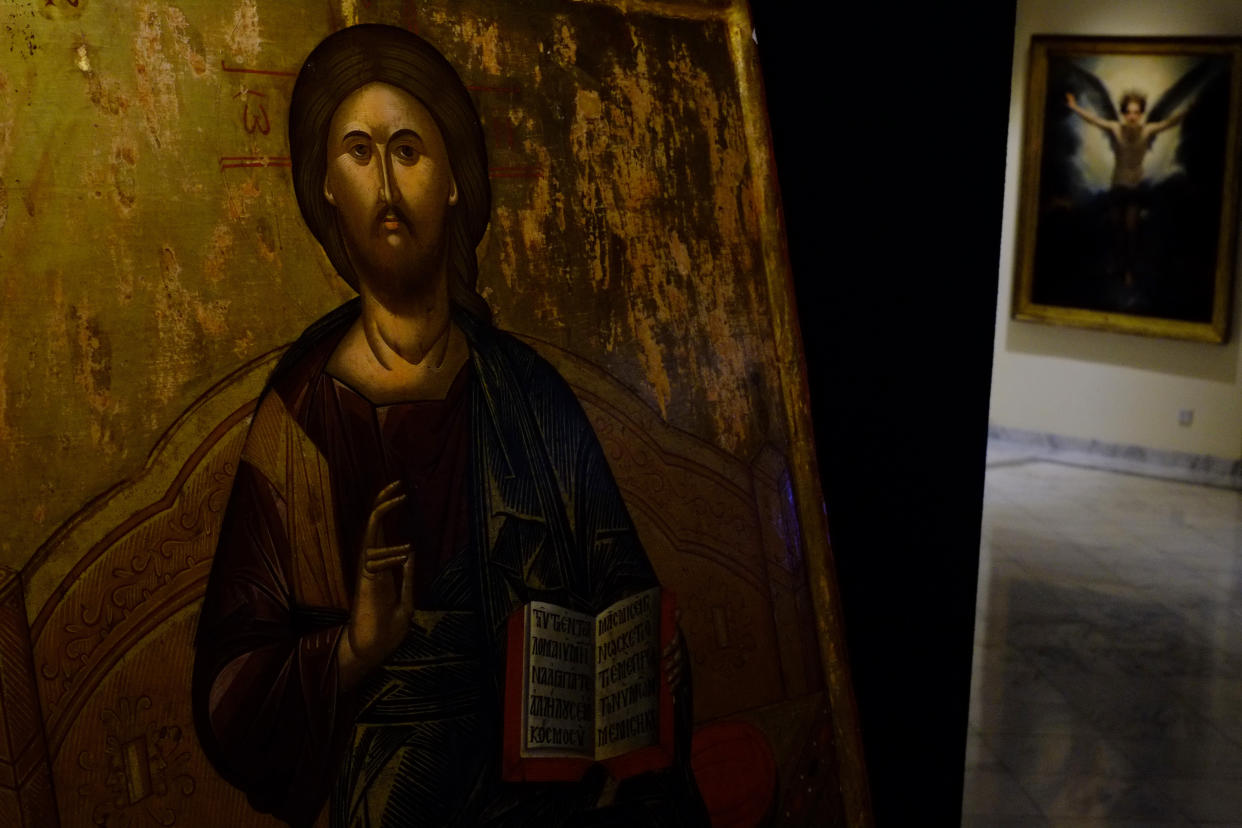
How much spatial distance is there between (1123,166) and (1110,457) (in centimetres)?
265

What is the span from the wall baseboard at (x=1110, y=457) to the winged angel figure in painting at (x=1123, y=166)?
4.37 feet

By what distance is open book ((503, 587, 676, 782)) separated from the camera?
9.90 ft

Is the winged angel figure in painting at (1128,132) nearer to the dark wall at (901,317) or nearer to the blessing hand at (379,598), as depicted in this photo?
the dark wall at (901,317)

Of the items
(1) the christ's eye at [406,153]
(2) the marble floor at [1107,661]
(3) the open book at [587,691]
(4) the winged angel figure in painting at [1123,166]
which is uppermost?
(4) the winged angel figure in painting at [1123,166]

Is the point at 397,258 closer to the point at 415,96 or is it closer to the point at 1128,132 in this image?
the point at 415,96

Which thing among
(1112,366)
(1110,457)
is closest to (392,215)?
(1112,366)

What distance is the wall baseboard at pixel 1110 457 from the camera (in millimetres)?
11953

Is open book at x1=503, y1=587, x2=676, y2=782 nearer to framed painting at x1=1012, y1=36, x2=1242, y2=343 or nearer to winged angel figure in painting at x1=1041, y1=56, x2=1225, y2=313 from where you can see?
framed painting at x1=1012, y1=36, x2=1242, y2=343

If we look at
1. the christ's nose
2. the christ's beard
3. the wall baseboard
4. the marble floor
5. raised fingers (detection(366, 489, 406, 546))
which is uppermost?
the christ's nose

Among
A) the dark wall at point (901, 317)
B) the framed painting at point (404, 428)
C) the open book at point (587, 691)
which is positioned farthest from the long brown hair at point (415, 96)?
the dark wall at point (901, 317)

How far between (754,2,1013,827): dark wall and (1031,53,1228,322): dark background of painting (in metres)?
8.69

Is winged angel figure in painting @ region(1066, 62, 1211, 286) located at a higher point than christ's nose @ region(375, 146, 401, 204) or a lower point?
higher

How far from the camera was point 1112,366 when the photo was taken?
12469 millimetres

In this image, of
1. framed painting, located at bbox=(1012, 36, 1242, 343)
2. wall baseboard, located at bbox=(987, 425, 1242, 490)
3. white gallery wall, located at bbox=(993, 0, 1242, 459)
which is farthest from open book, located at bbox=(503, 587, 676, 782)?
framed painting, located at bbox=(1012, 36, 1242, 343)
